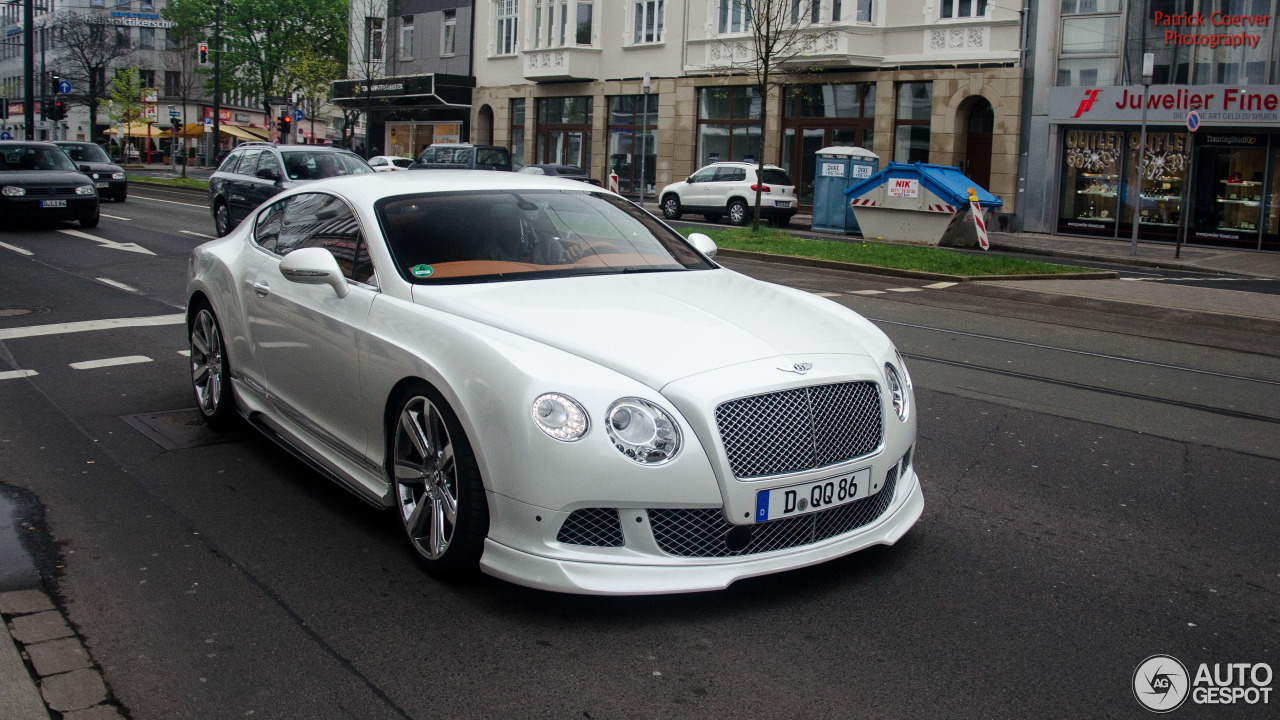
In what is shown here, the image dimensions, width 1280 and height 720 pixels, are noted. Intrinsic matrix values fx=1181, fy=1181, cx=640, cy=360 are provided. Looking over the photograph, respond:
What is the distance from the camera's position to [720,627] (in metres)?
3.79

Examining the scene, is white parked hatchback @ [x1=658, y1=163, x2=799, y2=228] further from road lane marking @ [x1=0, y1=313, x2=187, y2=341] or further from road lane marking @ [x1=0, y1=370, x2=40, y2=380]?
road lane marking @ [x1=0, y1=370, x2=40, y2=380]

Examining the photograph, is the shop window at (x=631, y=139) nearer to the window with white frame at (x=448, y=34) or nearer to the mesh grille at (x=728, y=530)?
the window with white frame at (x=448, y=34)

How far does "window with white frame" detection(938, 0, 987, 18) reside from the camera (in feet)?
99.8

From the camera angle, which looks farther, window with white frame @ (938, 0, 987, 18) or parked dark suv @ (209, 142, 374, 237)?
window with white frame @ (938, 0, 987, 18)

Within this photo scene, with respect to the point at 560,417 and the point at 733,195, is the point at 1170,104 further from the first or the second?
the point at 560,417

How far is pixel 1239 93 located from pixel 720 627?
25.2 meters

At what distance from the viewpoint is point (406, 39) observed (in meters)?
51.6

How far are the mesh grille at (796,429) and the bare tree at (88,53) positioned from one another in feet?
249

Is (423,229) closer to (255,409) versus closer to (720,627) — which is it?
(255,409)

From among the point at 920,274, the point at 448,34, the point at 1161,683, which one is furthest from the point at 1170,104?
the point at 448,34

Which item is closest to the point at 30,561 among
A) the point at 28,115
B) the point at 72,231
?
the point at 72,231

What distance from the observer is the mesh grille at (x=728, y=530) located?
3756mm

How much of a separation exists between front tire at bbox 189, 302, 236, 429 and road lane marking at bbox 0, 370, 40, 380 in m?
1.94

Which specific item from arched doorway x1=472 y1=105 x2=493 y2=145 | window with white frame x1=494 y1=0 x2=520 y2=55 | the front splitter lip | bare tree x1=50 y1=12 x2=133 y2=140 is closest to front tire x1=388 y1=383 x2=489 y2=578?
the front splitter lip
